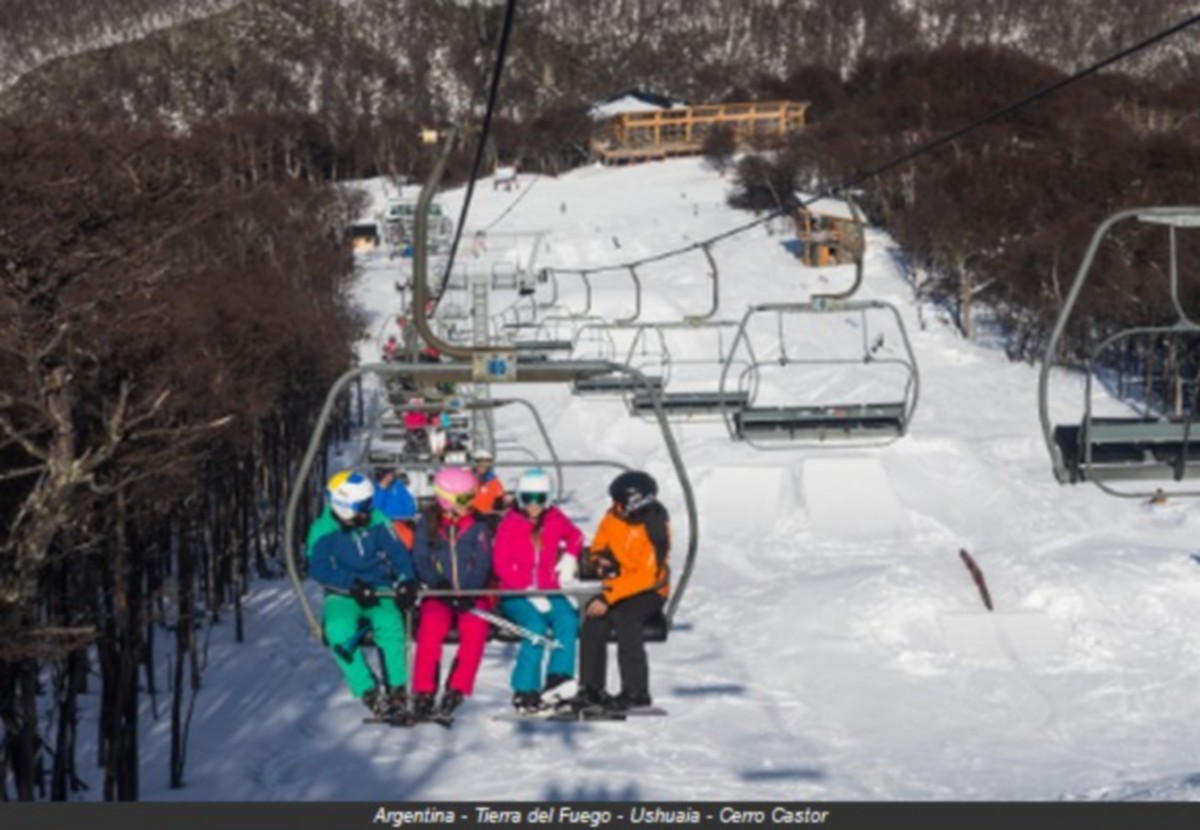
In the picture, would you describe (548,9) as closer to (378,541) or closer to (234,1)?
(234,1)

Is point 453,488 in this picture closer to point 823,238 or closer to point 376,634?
point 376,634

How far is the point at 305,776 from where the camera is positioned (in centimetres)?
2045

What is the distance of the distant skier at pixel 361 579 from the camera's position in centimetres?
875

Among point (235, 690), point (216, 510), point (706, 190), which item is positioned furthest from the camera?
point (706, 190)

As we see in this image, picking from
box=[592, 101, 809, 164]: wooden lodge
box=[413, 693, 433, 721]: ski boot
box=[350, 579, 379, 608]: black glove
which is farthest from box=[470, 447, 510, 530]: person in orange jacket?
box=[592, 101, 809, 164]: wooden lodge

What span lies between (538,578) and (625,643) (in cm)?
55

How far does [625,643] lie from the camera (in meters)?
9.01

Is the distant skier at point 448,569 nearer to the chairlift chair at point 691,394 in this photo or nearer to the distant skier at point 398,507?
the distant skier at point 398,507

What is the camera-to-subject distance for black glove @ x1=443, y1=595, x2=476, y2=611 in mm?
9000

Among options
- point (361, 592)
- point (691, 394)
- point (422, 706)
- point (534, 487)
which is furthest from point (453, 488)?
point (691, 394)

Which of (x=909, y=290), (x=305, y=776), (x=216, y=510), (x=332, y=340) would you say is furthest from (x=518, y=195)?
(x=305, y=776)

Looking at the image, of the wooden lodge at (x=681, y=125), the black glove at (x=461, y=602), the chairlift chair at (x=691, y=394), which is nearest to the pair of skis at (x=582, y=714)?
the black glove at (x=461, y=602)

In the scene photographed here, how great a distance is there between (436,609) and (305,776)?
11960 millimetres

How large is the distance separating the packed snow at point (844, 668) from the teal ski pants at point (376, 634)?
9945 mm
